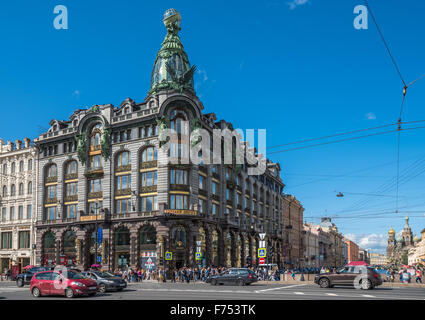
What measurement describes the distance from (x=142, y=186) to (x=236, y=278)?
24.6 metres

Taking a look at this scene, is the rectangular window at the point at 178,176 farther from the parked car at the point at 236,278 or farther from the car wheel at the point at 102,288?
the car wheel at the point at 102,288

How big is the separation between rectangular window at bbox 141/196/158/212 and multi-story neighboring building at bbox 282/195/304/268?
49.1 m

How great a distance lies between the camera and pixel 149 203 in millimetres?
57688

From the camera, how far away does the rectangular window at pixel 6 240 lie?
237ft

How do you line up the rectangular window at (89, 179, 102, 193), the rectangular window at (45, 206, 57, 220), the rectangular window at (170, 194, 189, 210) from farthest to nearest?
the rectangular window at (45, 206, 57, 220)
the rectangular window at (89, 179, 102, 193)
the rectangular window at (170, 194, 189, 210)

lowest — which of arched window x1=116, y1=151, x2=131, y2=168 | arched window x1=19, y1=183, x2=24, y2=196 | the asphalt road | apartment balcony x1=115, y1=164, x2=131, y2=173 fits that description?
the asphalt road

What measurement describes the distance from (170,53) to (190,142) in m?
16.0

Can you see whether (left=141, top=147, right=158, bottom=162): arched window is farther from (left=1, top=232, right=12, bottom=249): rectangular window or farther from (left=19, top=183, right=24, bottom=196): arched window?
(left=1, top=232, right=12, bottom=249): rectangular window

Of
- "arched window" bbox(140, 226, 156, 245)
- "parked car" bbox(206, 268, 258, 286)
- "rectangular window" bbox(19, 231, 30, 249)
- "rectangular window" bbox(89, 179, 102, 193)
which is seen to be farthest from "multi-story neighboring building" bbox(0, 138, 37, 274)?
"parked car" bbox(206, 268, 258, 286)

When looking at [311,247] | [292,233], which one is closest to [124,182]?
[292,233]

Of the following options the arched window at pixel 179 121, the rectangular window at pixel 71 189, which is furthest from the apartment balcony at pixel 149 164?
the rectangular window at pixel 71 189

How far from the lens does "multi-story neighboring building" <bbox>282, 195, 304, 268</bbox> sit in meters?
105

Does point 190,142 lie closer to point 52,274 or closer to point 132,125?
point 132,125

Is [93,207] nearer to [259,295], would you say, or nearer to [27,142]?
[27,142]
